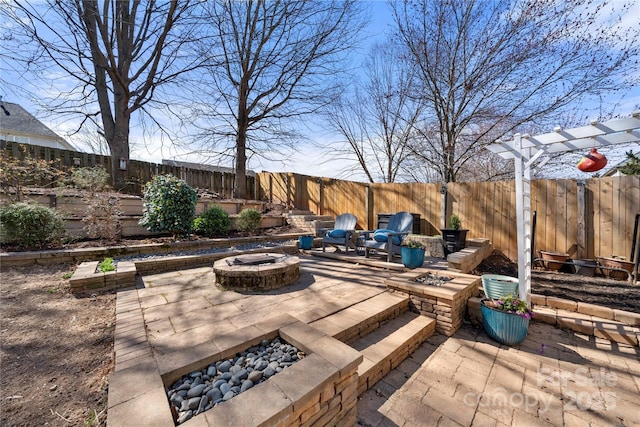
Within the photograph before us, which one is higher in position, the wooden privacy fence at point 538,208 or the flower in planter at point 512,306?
the wooden privacy fence at point 538,208

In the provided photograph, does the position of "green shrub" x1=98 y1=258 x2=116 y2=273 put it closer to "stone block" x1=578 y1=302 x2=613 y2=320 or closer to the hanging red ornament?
"stone block" x1=578 y1=302 x2=613 y2=320

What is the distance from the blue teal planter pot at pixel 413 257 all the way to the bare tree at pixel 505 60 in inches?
148

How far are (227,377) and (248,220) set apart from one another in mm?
6055

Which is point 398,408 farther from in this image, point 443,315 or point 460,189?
point 460,189

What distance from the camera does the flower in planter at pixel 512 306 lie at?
2688 mm

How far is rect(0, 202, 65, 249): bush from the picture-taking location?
13.5 ft

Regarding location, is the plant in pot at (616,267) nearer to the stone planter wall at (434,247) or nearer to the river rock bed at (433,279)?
the stone planter wall at (434,247)

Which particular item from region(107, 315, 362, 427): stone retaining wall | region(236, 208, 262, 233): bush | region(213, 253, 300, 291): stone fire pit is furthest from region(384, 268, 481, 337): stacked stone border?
region(236, 208, 262, 233): bush

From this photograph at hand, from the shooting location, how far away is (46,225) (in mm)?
4410

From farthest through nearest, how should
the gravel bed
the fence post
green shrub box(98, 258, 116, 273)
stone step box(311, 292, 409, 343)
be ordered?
the fence post → the gravel bed → green shrub box(98, 258, 116, 273) → stone step box(311, 292, 409, 343)

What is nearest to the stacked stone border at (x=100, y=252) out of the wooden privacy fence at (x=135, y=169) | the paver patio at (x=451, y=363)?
the paver patio at (x=451, y=363)

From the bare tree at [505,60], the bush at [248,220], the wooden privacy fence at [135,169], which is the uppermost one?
the bare tree at [505,60]

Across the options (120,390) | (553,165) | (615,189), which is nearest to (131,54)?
(120,390)

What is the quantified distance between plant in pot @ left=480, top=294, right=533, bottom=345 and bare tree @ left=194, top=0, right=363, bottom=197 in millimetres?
8485
